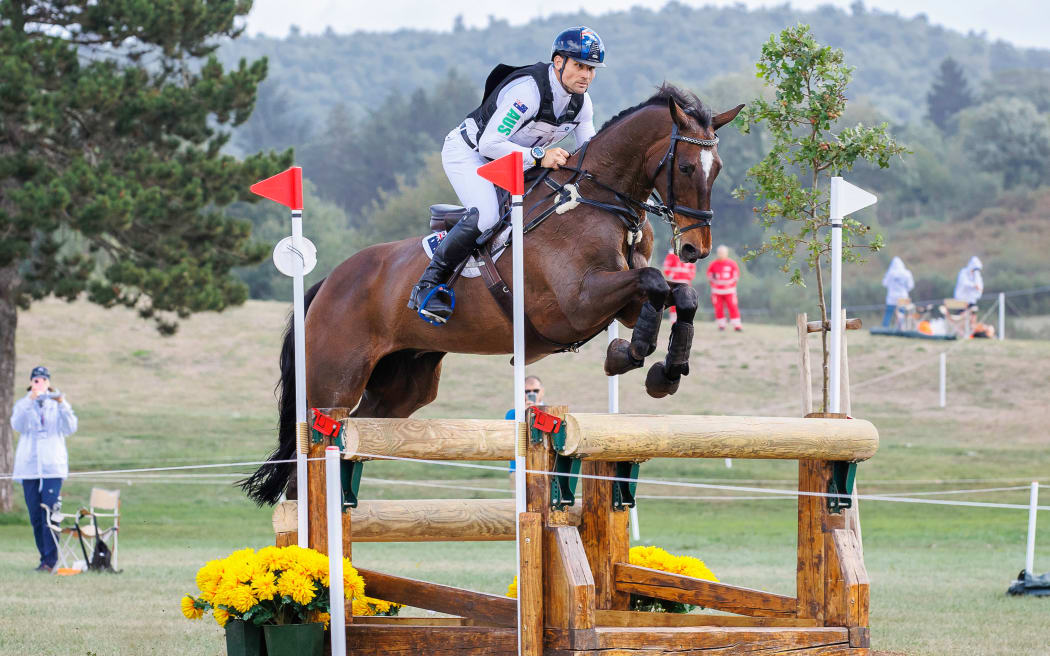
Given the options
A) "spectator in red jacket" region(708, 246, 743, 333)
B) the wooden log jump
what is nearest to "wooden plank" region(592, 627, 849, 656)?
the wooden log jump

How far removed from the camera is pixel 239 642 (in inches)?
190

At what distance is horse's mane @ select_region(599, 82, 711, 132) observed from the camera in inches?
206

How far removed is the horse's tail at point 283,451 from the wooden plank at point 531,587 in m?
1.95

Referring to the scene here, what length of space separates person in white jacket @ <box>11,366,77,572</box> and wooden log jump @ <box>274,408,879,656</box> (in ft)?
20.6

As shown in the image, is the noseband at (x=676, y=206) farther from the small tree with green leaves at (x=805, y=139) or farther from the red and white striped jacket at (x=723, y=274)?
the red and white striped jacket at (x=723, y=274)

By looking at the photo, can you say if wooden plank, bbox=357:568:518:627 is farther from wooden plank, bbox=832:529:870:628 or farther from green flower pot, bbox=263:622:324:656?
wooden plank, bbox=832:529:870:628

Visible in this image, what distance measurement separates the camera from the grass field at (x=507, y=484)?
26.2ft

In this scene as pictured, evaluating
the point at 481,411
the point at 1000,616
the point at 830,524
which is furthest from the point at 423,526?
the point at 481,411

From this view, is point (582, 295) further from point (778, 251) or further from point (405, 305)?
point (778, 251)

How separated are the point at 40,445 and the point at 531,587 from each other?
7.80 meters

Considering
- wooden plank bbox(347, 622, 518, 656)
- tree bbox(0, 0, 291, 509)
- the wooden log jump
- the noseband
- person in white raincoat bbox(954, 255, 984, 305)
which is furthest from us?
person in white raincoat bbox(954, 255, 984, 305)

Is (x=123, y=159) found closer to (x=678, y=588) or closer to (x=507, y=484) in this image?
(x=507, y=484)

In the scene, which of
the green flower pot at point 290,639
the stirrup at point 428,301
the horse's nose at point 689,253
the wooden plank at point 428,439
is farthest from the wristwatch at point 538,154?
the green flower pot at point 290,639

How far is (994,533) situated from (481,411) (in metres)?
10.8
